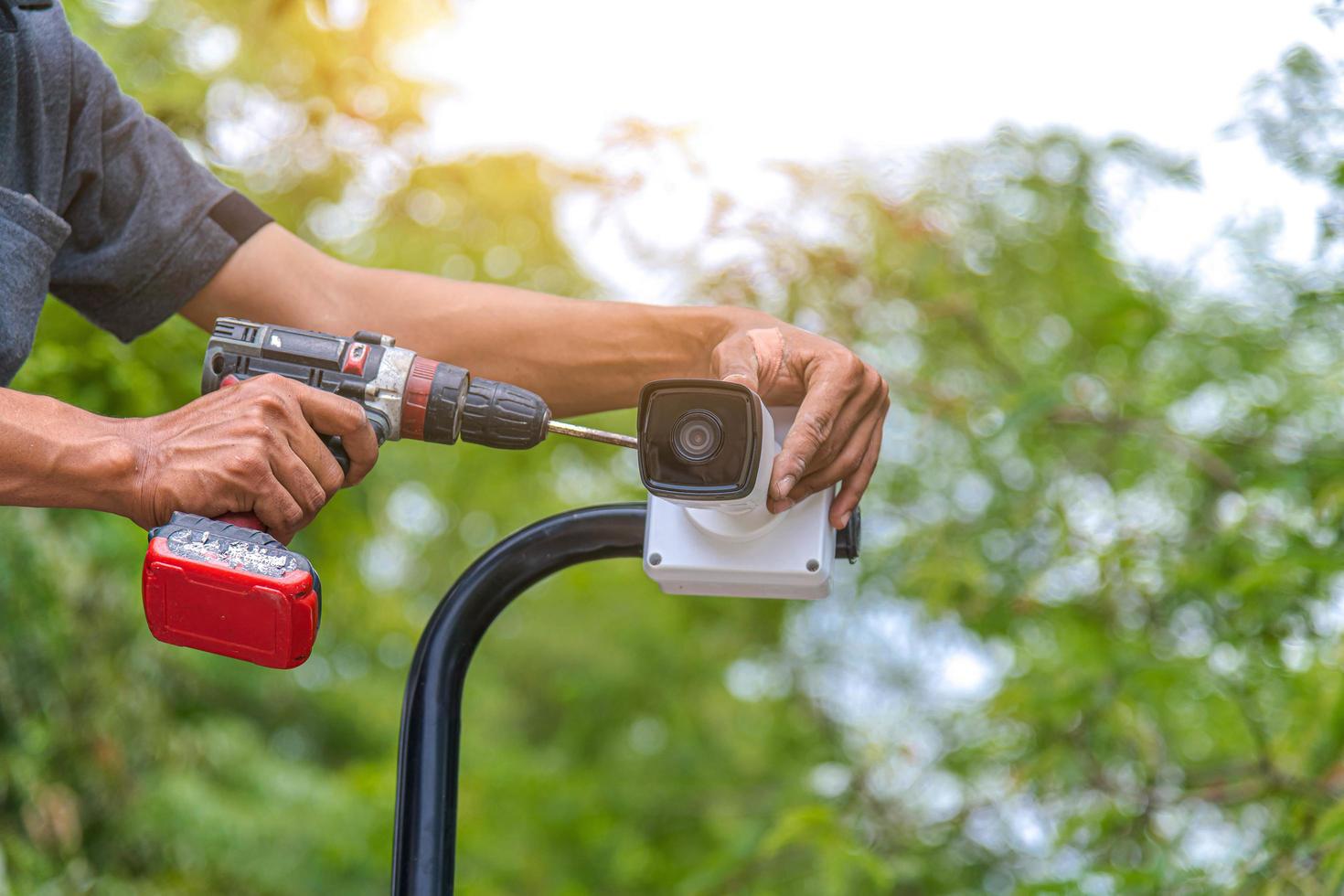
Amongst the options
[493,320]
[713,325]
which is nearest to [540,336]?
[493,320]

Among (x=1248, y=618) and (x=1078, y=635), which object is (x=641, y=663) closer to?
(x=1078, y=635)

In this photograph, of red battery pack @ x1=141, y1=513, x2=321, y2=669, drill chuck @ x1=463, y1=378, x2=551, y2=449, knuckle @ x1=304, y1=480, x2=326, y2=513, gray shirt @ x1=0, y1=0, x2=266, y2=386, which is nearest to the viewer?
red battery pack @ x1=141, y1=513, x2=321, y2=669

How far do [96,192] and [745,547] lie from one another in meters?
0.84

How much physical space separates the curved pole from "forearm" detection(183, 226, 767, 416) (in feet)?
0.79

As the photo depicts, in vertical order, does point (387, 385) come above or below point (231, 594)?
above

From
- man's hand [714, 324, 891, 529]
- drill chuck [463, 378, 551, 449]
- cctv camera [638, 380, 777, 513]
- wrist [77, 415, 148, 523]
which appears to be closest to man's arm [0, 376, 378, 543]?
wrist [77, 415, 148, 523]

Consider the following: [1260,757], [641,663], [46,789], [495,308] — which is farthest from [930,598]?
[46,789]

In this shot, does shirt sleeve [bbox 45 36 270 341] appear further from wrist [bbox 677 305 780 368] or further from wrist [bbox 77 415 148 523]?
wrist [bbox 677 305 780 368]

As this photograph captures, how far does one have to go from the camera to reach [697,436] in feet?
3.48

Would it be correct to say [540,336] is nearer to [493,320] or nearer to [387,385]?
[493,320]

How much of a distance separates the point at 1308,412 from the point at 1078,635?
0.72m

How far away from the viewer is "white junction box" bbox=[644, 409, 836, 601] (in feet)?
3.81

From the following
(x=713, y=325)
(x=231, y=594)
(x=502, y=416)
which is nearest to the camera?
(x=231, y=594)

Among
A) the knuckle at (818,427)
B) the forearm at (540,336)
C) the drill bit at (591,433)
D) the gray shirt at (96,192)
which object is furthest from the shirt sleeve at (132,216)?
the knuckle at (818,427)
